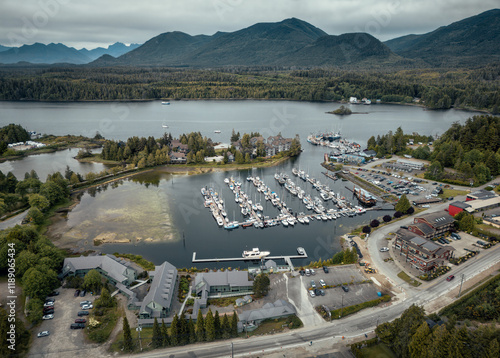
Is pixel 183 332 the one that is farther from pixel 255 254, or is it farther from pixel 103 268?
pixel 255 254

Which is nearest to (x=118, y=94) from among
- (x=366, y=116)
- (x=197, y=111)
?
(x=197, y=111)

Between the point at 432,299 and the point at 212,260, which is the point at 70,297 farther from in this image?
the point at 432,299

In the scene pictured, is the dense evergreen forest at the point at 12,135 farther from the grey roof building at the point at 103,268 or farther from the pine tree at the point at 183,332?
the pine tree at the point at 183,332

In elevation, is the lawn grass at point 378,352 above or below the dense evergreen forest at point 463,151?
below

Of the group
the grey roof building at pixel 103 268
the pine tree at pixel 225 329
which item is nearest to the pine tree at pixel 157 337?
the pine tree at pixel 225 329

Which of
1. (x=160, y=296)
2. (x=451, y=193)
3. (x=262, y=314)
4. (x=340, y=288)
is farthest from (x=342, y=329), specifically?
(x=451, y=193)

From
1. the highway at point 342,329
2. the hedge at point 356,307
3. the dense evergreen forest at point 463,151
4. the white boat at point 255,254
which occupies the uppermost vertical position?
the dense evergreen forest at point 463,151
